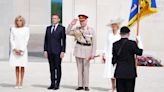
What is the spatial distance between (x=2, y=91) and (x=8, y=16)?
7.57 metres

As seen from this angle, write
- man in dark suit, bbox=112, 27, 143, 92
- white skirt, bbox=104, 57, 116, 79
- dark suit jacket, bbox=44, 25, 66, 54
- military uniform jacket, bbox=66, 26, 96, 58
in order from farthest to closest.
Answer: dark suit jacket, bbox=44, 25, 66, 54
military uniform jacket, bbox=66, 26, 96, 58
white skirt, bbox=104, 57, 116, 79
man in dark suit, bbox=112, 27, 143, 92

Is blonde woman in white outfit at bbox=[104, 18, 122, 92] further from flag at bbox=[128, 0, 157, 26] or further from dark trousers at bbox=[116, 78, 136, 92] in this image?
dark trousers at bbox=[116, 78, 136, 92]

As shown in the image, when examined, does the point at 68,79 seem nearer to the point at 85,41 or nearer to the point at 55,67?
the point at 55,67

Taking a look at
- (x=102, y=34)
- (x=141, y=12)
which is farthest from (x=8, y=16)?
(x=141, y=12)

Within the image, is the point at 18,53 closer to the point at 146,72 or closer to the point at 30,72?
the point at 30,72

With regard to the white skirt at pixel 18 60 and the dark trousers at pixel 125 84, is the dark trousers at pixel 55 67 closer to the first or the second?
the white skirt at pixel 18 60

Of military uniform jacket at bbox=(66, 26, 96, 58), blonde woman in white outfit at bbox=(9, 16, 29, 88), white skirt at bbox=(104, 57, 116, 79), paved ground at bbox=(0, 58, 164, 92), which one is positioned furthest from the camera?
paved ground at bbox=(0, 58, 164, 92)

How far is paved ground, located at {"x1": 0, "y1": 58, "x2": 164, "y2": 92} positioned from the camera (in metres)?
13.0

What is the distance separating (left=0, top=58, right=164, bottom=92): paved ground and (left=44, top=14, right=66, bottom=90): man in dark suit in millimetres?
372

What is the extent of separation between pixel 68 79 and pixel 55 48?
7.57ft

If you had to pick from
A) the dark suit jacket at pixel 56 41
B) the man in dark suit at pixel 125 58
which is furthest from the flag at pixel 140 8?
the man in dark suit at pixel 125 58

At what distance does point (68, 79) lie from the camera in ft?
48.4

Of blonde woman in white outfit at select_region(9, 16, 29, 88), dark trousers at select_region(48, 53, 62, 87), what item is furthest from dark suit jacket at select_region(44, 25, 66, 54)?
blonde woman in white outfit at select_region(9, 16, 29, 88)

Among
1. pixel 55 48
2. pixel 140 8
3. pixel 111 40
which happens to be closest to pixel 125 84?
pixel 111 40
